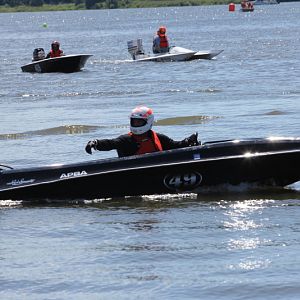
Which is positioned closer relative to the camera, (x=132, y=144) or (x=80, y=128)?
(x=132, y=144)

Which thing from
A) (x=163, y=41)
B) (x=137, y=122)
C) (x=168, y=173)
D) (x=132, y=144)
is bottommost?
(x=163, y=41)

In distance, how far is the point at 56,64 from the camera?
36.7 m

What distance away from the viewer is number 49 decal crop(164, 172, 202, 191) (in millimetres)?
13680

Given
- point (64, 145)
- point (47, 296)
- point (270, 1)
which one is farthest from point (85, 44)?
point (270, 1)

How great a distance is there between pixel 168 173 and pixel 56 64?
23.5m

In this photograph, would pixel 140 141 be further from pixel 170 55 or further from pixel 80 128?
pixel 170 55

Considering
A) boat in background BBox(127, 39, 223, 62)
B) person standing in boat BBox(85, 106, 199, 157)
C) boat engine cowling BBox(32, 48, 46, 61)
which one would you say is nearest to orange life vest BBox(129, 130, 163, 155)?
person standing in boat BBox(85, 106, 199, 157)

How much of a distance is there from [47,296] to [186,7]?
15279 cm

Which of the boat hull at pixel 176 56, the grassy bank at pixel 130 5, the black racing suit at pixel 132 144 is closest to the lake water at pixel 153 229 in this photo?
the black racing suit at pixel 132 144

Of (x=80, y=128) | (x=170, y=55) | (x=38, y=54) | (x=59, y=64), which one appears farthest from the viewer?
(x=170, y=55)

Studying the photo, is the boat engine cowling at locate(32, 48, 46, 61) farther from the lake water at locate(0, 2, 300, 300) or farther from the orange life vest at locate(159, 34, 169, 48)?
the lake water at locate(0, 2, 300, 300)

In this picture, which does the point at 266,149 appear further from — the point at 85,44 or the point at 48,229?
the point at 85,44

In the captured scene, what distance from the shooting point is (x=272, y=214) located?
12594 millimetres

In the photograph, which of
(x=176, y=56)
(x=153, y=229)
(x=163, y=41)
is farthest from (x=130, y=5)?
(x=153, y=229)
